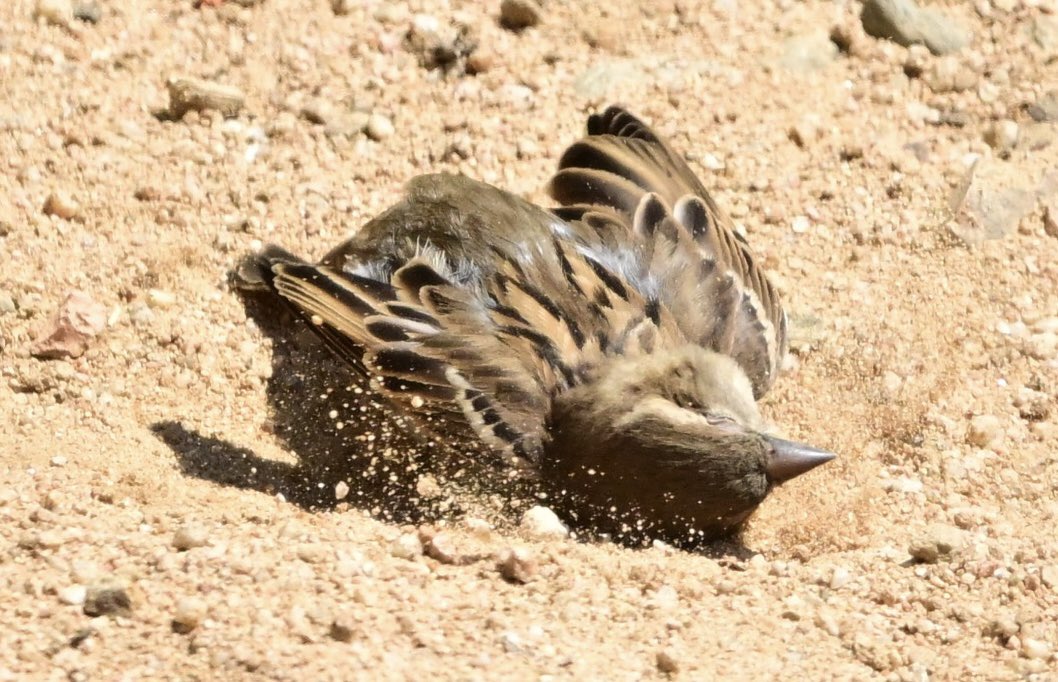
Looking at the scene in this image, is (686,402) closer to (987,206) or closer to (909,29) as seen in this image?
(987,206)

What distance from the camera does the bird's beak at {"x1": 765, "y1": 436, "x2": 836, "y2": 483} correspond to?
561 cm

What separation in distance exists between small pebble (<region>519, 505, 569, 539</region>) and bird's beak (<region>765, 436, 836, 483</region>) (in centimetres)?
79

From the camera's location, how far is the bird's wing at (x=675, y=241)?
6312 millimetres

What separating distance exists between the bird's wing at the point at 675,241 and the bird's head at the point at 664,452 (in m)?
0.32

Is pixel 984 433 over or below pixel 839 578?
over

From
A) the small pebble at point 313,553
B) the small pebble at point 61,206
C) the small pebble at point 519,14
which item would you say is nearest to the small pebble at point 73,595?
the small pebble at point 313,553

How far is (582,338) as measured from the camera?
603 cm

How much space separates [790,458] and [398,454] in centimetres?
165

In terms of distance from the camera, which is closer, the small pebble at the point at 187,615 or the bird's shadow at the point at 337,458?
the small pebble at the point at 187,615

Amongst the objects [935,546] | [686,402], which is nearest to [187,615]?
[686,402]

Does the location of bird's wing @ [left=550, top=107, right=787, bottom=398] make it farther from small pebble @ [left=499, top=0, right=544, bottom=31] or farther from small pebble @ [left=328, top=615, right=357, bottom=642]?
small pebble @ [left=328, top=615, right=357, bottom=642]

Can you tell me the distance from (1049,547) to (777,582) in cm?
105

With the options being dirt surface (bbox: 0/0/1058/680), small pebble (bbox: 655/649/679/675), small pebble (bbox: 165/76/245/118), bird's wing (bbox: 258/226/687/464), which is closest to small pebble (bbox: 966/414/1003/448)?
dirt surface (bbox: 0/0/1058/680)

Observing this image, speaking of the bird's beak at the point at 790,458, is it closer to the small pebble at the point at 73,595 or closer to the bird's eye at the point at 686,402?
the bird's eye at the point at 686,402
